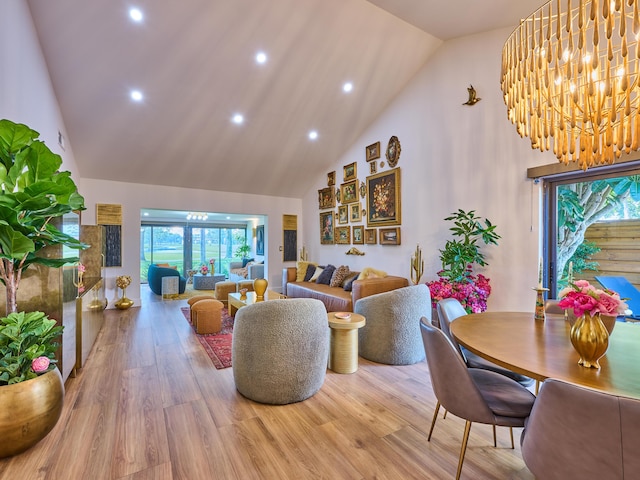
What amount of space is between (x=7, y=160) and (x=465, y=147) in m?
4.68

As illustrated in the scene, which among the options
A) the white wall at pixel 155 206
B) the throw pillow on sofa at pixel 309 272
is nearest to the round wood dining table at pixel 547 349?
the throw pillow on sofa at pixel 309 272

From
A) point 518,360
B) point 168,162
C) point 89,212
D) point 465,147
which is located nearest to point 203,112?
point 168,162

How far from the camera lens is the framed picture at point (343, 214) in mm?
6285

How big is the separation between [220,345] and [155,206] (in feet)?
13.0

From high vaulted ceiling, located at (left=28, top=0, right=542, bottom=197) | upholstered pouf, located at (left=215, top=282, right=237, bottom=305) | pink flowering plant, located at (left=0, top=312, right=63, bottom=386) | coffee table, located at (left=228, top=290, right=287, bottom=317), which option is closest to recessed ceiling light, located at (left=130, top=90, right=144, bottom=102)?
high vaulted ceiling, located at (left=28, top=0, right=542, bottom=197)

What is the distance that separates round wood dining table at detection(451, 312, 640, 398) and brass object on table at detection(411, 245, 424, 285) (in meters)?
2.42

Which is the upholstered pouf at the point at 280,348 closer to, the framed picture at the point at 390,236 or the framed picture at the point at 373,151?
the framed picture at the point at 390,236

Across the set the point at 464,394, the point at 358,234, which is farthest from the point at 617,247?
the point at 358,234

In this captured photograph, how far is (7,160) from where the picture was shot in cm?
183

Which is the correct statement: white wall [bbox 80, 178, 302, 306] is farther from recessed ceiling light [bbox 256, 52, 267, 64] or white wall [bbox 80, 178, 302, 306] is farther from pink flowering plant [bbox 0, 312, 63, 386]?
pink flowering plant [bbox 0, 312, 63, 386]

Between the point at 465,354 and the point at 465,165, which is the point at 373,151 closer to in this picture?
the point at 465,165

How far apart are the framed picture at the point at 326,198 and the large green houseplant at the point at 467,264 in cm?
314

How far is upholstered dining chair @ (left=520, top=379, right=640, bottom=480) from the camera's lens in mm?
831

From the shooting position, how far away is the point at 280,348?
231 cm
